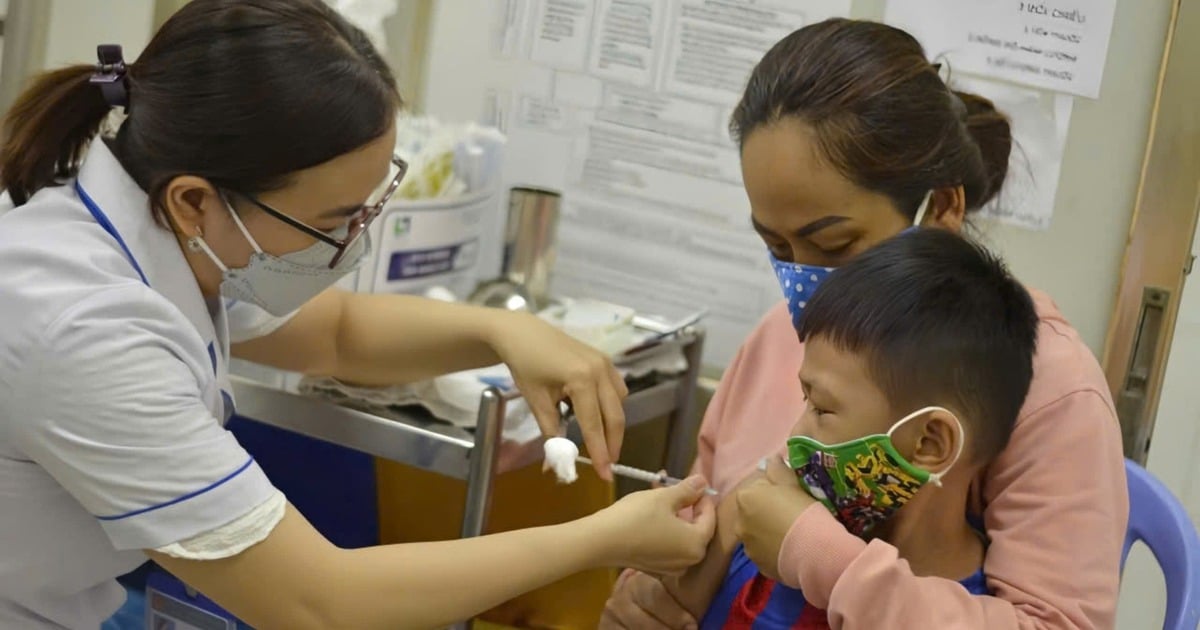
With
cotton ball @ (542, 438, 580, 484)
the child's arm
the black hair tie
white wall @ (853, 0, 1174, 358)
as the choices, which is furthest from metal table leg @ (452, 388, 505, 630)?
white wall @ (853, 0, 1174, 358)

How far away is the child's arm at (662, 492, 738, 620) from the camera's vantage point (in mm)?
1376

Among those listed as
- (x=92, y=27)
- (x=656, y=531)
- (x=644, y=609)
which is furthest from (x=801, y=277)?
(x=92, y=27)

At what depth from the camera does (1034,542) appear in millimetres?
1209

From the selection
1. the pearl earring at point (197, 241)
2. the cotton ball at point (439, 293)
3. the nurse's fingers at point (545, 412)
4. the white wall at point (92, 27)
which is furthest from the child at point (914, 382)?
the white wall at point (92, 27)

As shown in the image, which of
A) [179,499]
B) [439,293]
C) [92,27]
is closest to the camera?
[179,499]

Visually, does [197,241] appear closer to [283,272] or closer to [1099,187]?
[283,272]

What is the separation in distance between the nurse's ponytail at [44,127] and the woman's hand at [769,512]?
2.65ft

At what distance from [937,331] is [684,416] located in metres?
0.91

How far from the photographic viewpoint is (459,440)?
1.60 m

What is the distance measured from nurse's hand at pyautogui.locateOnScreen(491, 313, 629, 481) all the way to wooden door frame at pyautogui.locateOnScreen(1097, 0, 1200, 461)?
0.86 metres

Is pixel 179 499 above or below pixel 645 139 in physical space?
below

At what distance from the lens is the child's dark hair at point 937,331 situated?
120 centimetres

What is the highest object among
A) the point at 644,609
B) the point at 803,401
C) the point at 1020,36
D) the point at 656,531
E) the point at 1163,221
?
the point at 1020,36

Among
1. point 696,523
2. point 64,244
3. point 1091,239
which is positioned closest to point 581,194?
point 1091,239
